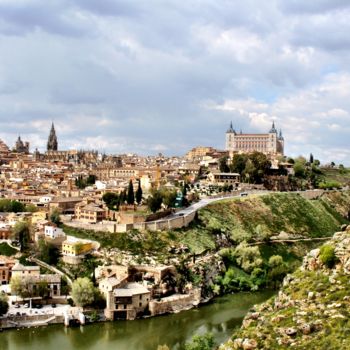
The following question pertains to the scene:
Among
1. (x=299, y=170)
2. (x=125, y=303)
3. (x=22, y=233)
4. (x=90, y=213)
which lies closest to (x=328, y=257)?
(x=125, y=303)

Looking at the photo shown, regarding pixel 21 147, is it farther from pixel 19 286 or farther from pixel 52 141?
pixel 19 286

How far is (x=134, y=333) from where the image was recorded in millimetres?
40031

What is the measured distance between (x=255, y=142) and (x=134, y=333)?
10506cm

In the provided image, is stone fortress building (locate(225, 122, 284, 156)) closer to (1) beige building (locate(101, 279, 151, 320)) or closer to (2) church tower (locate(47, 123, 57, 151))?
(2) church tower (locate(47, 123, 57, 151))

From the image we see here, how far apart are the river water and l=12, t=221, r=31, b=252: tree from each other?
1458 cm

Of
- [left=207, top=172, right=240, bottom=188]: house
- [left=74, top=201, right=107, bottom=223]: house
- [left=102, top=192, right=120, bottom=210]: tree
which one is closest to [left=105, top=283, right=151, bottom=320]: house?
[left=74, top=201, right=107, bottom=223]: house

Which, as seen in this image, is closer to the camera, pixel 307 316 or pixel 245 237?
pixel 307 316

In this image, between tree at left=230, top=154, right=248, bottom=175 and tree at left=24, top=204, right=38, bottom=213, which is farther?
tree at left=230, top=154, right=248, bottom=175

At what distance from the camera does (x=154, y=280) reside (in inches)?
1896

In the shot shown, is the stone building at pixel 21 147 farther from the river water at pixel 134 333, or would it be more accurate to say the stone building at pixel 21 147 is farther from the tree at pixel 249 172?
the river water at pixel 134 333

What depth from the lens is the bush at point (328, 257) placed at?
25.1 meters

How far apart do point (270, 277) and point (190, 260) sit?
761 cm

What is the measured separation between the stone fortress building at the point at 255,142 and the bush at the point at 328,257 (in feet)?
367

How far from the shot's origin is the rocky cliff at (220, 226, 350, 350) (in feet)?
67.5
